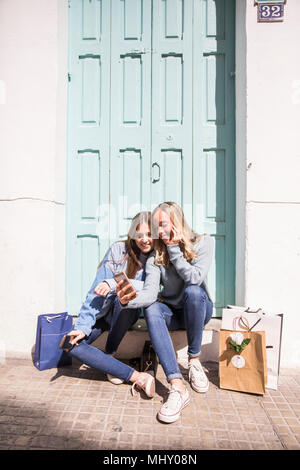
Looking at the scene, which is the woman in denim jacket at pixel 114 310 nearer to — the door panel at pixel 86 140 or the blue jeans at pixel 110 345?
the blue jeans at pixel 110 345

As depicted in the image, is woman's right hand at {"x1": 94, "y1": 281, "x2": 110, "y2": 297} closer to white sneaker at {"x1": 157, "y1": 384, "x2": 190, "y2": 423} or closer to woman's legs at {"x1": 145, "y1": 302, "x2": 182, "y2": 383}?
woman's legs at {"x1": 145, "y1": 302, "x2": 182, "y2": 383}

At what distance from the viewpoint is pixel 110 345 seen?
7.78 feet

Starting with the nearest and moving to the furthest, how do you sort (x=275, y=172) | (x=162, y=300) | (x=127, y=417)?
(x=127, y=417), (x=162, y=300), (x=275, y=172)

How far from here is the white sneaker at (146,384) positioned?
2.02m

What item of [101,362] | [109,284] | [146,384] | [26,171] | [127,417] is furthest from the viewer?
[26,171]

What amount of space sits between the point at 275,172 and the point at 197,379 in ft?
5.68

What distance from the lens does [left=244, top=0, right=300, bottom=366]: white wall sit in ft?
8.38

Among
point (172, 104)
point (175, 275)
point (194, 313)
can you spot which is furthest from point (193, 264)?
point (172, 104)

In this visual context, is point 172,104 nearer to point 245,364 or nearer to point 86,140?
point 86,140

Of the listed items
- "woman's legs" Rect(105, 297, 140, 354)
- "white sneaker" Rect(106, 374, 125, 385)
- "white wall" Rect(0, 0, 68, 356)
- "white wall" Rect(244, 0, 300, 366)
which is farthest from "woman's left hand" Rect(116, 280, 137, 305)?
"white wall" Rect(244, 0, 300, 366)

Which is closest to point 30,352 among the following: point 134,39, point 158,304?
point 158,304

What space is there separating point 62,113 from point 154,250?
165 centimetres

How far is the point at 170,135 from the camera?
3.00 metres

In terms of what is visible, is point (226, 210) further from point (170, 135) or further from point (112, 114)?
point (112, 114)
